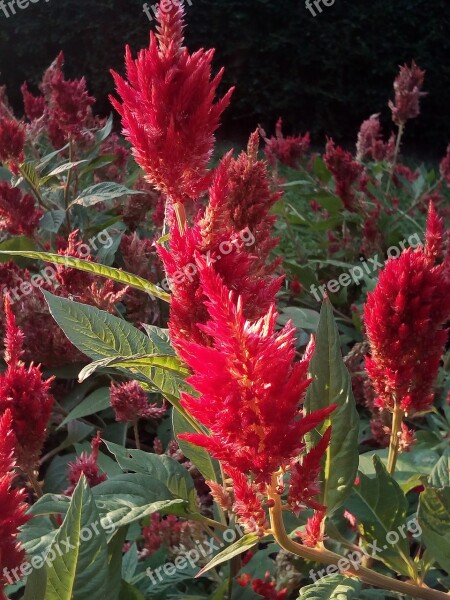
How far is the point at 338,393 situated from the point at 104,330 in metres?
0.43

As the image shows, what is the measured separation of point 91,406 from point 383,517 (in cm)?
98

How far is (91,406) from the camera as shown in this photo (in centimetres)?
199

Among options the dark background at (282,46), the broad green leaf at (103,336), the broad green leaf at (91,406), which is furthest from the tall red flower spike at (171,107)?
the dark background at (282,46)

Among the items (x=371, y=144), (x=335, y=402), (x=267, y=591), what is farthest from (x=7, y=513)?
(x=371, y=144)

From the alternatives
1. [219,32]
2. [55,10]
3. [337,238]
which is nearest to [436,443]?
[337,238]

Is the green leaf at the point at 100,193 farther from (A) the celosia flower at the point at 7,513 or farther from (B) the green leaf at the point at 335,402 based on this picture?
(A) the celosia flower at the point at 7,513

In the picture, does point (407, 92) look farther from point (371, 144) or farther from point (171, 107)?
point (171, 107)

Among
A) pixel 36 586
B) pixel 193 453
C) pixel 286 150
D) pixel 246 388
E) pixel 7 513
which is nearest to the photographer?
pixel 246 388

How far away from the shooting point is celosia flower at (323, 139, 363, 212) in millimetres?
3102

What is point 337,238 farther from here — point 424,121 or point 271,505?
point 424,121

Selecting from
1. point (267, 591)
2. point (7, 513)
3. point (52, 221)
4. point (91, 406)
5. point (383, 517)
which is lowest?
point (267, 591)

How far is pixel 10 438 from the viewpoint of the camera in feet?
3.15

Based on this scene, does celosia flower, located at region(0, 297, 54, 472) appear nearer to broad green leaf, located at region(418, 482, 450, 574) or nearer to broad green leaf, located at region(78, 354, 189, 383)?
broad green leaf, located at region(78, 354, 189, 383)

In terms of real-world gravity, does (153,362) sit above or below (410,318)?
above
